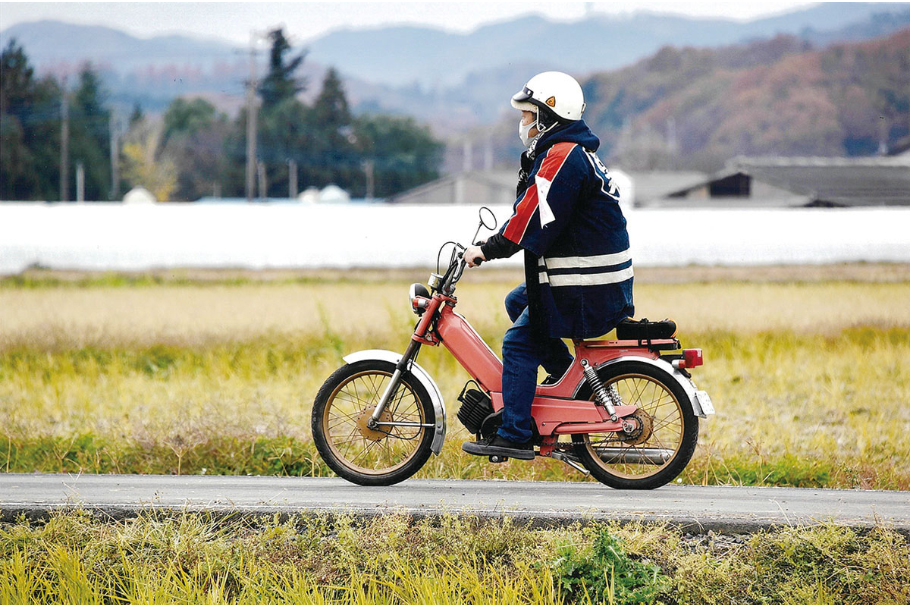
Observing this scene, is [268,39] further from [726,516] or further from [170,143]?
[726,516]

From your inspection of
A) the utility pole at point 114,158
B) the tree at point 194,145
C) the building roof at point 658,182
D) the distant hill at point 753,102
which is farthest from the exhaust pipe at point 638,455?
the distant hill at point 753,102

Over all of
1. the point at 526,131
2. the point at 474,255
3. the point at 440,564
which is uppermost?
the point at 526,131

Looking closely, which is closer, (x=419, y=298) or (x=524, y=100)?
(x=524, y=100)

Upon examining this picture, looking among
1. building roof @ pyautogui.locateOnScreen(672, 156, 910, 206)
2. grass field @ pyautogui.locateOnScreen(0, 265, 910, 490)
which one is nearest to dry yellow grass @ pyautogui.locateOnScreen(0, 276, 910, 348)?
grass field @ pyautogui.locateOnScreen(0, 265, 910, 490)

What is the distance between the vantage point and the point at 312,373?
10.9 meters

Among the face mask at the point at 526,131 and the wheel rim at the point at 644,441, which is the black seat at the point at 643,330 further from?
the face mask at the point at 526,131

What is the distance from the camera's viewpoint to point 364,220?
31.6 meters

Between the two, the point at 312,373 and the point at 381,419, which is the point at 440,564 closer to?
the point at 381,419

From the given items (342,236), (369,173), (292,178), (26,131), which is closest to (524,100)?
(342,236)

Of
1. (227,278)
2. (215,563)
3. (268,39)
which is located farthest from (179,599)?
(268,39)

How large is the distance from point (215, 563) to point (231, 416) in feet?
10.2

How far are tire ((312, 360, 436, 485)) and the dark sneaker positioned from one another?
0.34 meters

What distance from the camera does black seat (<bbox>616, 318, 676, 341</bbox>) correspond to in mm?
5859

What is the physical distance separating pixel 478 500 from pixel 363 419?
3.01 feet
